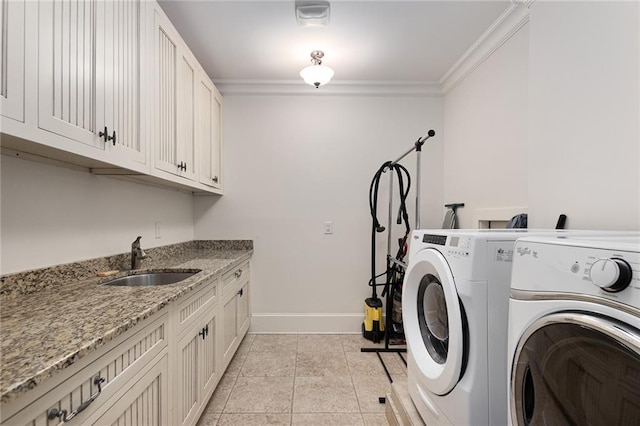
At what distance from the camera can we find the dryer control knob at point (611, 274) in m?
0.53

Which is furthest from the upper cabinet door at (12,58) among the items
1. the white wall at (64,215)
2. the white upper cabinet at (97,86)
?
the white wall at (64,215)

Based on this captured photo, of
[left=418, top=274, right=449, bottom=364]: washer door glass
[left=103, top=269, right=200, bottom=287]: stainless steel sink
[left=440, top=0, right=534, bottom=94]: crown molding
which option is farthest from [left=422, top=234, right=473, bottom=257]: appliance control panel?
[left=440, top=0, right=534, bottom=94]: crown molding

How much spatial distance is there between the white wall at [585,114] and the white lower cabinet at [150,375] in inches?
74.9

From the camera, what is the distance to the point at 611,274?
55 cm

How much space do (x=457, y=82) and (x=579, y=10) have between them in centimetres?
138

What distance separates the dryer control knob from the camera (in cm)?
53

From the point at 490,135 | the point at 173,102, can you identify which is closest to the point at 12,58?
the point at 173,102

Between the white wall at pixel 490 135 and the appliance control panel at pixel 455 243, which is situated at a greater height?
the white wall at pixel 490 135

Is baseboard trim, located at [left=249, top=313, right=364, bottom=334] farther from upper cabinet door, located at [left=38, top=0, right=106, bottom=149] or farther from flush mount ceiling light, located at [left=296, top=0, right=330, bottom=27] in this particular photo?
flush mount ceiling light, located at [left=296, top=0, right=330, bottom=27]

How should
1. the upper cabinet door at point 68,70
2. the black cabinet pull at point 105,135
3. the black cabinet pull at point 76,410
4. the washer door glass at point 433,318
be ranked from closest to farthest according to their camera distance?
1. the black cabinet pull at point 76,410
2. the upper cabinet door at point 68,70
3. the black cabinet pull at point 105,135
4. the washer door glass at point 433,318

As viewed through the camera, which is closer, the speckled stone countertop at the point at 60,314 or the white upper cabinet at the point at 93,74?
the speckled stone countertop at the point at 60,314

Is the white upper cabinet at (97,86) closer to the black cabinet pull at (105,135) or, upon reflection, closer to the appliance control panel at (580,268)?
the black cabinet pull at (105,135)

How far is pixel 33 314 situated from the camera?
928 millimetres

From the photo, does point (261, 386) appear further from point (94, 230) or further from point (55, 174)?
point (55, 174)
